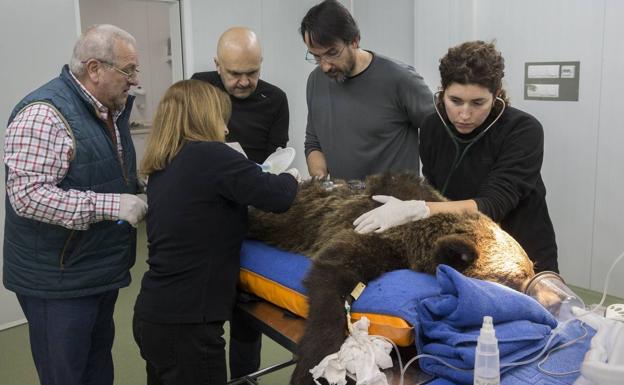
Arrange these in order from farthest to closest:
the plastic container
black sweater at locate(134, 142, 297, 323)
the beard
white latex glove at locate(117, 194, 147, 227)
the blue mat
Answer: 1. the beard
2. white latex glove at locate(117, 194, 147, 227)
3. black sweater at locate(134, 142, 297, 323)
4. the plastic container
5. the blue mat

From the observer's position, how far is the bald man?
2.40 m

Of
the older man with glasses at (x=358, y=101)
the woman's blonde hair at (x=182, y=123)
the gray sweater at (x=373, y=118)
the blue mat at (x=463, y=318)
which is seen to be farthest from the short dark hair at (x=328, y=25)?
the blue mat at (x=463, y=318)

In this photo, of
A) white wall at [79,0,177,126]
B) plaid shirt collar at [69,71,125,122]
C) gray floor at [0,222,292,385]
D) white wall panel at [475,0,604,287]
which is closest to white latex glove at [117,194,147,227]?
plaid shirt collar at [69,71,125,122]

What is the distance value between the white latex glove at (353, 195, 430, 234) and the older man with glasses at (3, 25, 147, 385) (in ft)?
2.39

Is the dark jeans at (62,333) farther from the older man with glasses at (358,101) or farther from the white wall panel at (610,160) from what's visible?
the white wall panel at (610,160)

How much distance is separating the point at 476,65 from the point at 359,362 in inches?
36.7

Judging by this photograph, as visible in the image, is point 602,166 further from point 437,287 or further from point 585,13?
point 437,287

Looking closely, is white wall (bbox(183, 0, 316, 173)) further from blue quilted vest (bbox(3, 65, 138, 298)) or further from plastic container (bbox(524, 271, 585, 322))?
plastic container (bbox(524, 271, 585, 322))

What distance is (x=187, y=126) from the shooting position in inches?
63.7

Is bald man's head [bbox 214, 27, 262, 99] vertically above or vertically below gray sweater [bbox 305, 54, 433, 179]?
above

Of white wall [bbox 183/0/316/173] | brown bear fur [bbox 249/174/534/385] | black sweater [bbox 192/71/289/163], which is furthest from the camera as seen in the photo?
white wall [bbox 183/0/316/173]

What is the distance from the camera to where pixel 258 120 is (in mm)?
2602

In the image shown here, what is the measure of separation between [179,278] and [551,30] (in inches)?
116

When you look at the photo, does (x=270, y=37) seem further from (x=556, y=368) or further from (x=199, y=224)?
(x=556, y=368)
